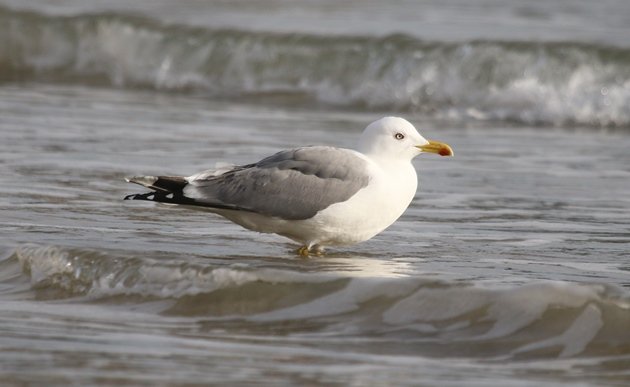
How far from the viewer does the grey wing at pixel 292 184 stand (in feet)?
21.1

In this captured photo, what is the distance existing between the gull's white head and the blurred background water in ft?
1.63

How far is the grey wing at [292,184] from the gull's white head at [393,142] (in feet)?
0.62

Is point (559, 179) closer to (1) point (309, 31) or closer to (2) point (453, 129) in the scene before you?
(2) point (453, 129)

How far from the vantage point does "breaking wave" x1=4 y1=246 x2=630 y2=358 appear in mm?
5109

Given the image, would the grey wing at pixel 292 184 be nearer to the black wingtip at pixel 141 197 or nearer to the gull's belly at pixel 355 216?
the gull's belly at pixel 355 216

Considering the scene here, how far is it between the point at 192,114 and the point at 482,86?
11.8ft

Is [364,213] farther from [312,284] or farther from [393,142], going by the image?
[312,284]

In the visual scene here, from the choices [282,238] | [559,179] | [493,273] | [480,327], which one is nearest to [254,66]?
[559,179]

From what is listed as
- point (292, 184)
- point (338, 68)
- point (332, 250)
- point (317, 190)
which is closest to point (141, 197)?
point (292, 184)

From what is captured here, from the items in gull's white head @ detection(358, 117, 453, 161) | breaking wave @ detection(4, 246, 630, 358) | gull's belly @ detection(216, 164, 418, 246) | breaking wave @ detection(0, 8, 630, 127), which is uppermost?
breaking wave @ detection(0, 8, 630, 127)

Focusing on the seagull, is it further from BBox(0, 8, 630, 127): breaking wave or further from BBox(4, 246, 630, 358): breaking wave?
BBox(0, 8, 630, 127): breaking wave

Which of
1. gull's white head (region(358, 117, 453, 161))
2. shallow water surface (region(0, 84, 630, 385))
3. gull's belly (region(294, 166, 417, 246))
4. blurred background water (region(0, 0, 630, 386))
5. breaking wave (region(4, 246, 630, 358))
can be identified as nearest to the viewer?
shallow water surface (region(0, 84, 630, 385))

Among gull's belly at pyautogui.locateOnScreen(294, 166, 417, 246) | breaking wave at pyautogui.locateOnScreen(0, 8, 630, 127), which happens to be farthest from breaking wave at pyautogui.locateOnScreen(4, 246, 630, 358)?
breaking wave at pyautogui.locateOnScreen(0, 8, 630, 127)

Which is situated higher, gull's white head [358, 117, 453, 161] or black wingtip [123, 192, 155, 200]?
gull's white head [358, 117, 453, 161]
